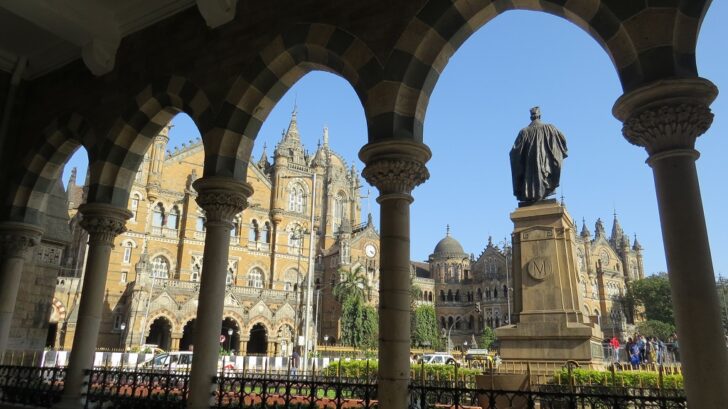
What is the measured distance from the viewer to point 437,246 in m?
63.8

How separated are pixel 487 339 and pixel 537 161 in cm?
4307

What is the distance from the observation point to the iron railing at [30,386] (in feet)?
23.6

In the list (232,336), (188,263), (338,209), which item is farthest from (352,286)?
(338,209)

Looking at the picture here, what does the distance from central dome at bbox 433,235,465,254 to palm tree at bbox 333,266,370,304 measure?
65.0 ft

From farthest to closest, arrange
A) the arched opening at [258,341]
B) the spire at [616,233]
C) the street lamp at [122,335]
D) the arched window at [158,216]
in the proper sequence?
1. the spire at [616,233]
2. the arched window at [158,216]
3. the arched opening at [258,341]
4. the street lamp at [122,335]

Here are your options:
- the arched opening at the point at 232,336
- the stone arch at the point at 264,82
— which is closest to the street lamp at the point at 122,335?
the arched opening at the point at 232,336

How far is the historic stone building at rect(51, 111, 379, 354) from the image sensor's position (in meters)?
30.9

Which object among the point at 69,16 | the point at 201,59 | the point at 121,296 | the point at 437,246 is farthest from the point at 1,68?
the point at 437,246

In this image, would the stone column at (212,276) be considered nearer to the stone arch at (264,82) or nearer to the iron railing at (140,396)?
the stone arch at (264,82)

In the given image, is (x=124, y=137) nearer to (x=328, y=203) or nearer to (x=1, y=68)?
(x=1, y=68)

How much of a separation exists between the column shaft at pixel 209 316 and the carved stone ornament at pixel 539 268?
18.0 ft

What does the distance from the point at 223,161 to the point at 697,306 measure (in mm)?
5443

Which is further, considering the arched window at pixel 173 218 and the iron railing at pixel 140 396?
Result: the arched window at pixel 173 218

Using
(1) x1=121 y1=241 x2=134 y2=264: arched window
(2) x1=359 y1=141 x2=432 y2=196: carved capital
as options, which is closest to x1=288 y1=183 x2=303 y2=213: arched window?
(1) x1=121 y1=241 x2=134 y2=264: arched window
